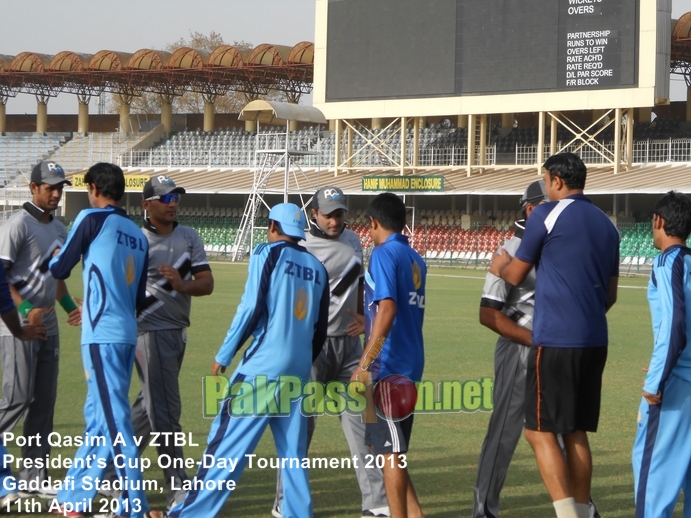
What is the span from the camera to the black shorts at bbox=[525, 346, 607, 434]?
5469mm

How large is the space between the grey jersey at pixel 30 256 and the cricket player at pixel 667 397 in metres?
3.86

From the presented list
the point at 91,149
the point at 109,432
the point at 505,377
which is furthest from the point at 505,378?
the point at 91,149

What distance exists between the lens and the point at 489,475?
609cm

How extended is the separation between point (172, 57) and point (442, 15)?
70.1ft

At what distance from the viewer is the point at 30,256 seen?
6680mm

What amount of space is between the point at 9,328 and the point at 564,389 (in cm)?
335

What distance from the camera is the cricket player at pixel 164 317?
21.7 ft

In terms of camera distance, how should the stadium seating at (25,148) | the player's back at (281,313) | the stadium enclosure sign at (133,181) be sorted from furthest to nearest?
the stadium seating at (25,148) < the stadium enclosure sign at (133,181) < the player's back at (281,313)

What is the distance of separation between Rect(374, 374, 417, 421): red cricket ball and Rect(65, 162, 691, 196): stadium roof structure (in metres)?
33.3

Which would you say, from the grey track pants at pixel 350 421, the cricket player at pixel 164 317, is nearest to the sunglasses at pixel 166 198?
the cricket player at pixel 164 317

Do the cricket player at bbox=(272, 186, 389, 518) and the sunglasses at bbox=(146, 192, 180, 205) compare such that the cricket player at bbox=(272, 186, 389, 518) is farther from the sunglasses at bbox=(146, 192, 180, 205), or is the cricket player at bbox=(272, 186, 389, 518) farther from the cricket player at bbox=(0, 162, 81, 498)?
the cricket player at bbox=(0, 162, 81, 498)

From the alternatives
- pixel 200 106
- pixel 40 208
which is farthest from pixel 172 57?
pixel 40 208

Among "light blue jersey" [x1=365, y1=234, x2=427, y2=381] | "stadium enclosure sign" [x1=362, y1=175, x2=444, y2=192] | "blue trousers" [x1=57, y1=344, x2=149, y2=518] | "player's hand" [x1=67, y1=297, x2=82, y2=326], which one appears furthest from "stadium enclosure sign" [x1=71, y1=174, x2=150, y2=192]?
"light blue jersey" [x1=365, y1=234, x2=427, y2=381]

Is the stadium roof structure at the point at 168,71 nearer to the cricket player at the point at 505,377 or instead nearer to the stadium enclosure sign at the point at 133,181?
the stadium enclosure sign at the point at 133,181
